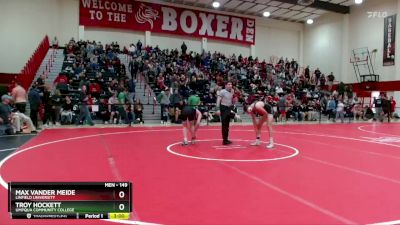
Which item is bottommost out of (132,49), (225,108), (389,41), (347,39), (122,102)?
(225,108)

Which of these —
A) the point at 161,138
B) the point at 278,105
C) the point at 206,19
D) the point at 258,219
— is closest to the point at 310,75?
the point at 206,19

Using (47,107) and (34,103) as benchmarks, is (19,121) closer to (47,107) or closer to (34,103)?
(34,103)

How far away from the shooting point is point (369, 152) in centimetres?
860

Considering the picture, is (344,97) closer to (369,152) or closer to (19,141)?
(369,152)

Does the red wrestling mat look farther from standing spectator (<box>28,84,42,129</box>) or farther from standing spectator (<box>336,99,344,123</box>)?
standing spectator (<box>336,99,344,123</box>)

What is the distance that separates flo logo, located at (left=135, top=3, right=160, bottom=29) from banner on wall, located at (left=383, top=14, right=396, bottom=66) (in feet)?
57.7

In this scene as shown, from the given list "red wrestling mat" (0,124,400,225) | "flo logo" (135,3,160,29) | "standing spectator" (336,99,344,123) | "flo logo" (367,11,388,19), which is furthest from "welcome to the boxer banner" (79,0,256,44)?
"red wrestling mat" (0,124,400,225)

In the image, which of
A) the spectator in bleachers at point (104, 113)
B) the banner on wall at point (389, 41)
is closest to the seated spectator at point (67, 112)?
the spectator in bleachers at point (104, 113)

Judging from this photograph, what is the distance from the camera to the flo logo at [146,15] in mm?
27891

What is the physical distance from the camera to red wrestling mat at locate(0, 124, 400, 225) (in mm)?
4027

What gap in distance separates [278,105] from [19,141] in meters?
13.4

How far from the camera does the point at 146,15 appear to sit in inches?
1109
